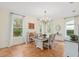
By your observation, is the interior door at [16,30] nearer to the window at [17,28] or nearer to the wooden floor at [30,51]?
the window at [17,28]

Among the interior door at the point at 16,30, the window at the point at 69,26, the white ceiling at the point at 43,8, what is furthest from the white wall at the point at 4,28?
the window at the point at 69,26

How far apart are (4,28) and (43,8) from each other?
49.2 inches

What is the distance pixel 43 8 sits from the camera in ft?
9.24

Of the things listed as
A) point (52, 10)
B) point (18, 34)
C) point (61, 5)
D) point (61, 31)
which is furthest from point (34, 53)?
point (61, 5)

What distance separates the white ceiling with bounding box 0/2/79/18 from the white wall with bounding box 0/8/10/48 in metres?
0.25

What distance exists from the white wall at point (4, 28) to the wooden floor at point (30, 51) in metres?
0.22

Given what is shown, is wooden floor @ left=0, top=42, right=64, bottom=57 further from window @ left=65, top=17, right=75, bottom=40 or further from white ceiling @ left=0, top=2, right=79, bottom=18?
white ceiling @ left=0, top=2, right=79, bottom=18

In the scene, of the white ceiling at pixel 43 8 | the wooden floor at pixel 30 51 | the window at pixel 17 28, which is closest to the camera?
the white ceiling at pixel 43 8

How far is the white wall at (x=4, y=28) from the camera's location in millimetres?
2879

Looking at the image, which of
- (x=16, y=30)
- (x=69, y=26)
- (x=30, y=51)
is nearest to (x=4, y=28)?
(x=16, y=30)

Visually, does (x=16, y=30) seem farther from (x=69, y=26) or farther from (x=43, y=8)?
(x=69, y=26)

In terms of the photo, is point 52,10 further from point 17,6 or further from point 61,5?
point 17,6

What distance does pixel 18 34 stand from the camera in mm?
2992

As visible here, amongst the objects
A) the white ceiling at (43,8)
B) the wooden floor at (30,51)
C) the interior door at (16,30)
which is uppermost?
the white ceiling at (43,8)
